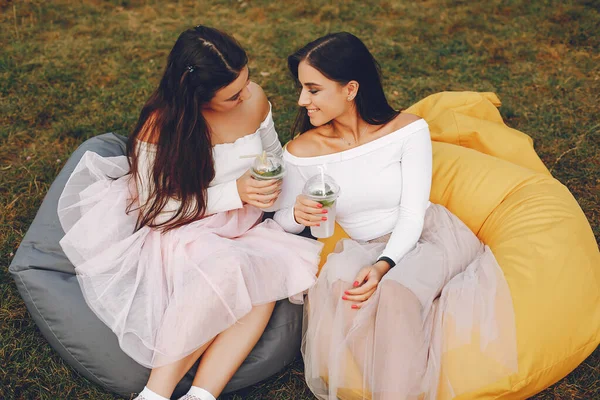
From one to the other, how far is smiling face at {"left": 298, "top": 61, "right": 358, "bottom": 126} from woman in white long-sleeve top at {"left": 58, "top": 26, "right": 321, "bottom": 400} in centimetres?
30

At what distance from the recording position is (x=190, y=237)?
9.17 ft

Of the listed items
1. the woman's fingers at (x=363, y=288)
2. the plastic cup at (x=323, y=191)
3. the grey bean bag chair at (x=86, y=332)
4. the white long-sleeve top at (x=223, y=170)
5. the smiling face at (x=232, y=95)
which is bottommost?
the grey bean bag chair at (x=86, y=332)

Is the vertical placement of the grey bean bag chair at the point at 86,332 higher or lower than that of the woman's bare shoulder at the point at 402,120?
lower

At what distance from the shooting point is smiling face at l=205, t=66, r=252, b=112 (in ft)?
8.98

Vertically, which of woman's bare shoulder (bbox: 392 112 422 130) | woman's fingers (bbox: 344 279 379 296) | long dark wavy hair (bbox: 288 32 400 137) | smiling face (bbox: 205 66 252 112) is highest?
long dark wavy hair (bbox: 288 32 400 137)

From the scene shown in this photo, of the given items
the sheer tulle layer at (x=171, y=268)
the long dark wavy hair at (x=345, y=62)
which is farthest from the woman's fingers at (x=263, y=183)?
the long dark wavy hair at (x=345, y=62)

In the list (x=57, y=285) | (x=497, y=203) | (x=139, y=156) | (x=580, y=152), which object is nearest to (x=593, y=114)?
(x=580, y=152)

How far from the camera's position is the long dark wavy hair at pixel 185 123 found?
105 inches

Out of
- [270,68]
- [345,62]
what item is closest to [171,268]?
[345,62]

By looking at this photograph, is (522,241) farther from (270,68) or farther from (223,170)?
(270,68)

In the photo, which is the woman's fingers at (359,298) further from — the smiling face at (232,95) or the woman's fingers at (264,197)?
the smiling face at (232,95)

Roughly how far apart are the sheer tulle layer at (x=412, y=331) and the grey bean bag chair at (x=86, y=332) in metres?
0.17

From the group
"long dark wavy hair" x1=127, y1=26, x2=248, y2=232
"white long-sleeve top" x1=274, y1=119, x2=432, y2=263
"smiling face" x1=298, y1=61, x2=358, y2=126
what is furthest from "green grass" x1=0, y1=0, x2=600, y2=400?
"smiling face" x1=298, y1=61, x2=358, y2=126

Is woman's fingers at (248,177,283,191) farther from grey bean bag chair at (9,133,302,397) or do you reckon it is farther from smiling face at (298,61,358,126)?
grey bean bag chair at (9,133,302,397)
